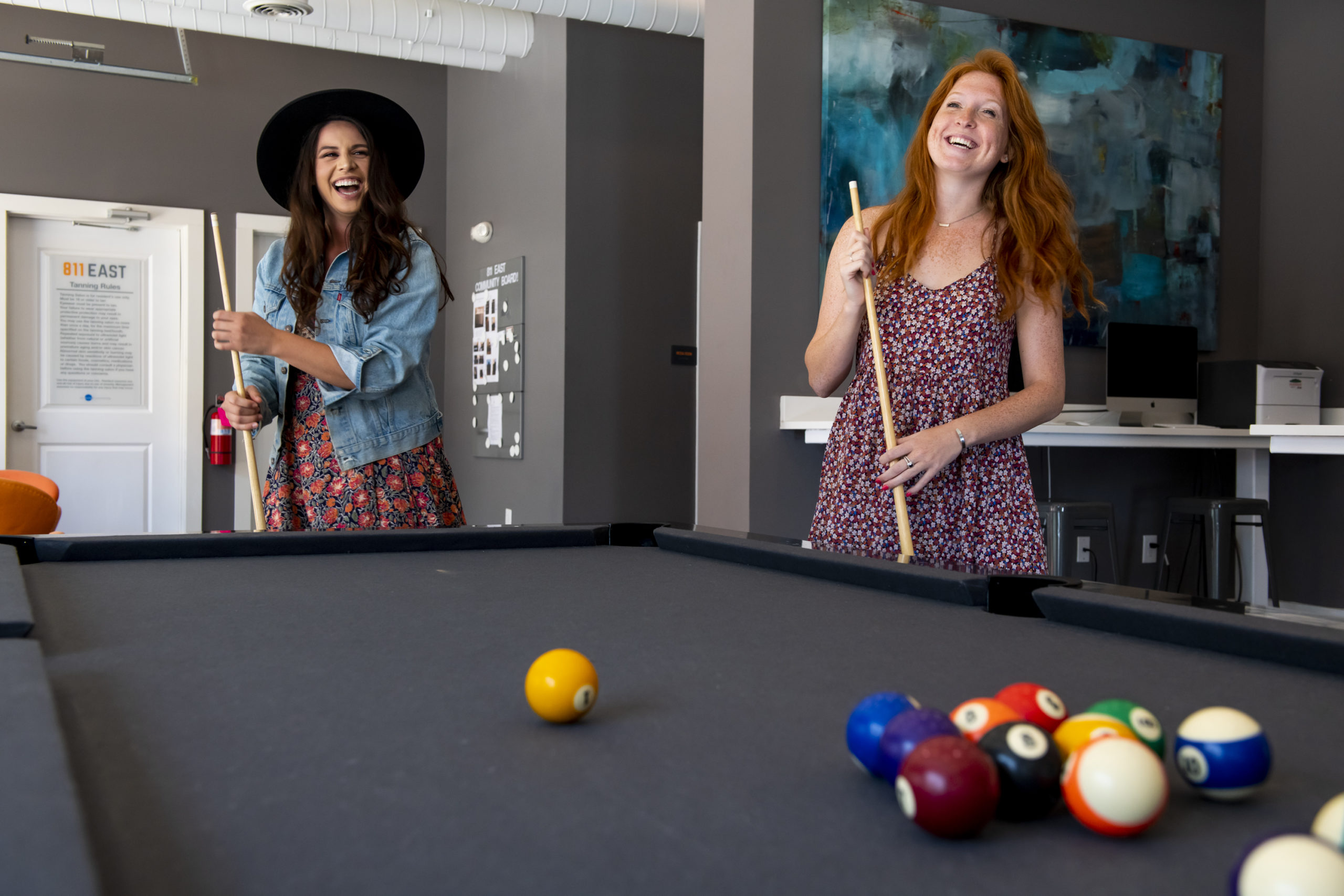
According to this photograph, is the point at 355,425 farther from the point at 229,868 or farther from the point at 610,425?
the point at 610,425

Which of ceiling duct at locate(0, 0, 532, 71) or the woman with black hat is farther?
ceiling duct at locate(0, 0, 532, 71)

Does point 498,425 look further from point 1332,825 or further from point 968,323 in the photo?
point 1332,825

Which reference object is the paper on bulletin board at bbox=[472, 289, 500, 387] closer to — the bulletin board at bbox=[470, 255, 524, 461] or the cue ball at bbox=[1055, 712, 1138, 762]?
the bulletin board at bbox=[470, 255, 524, 461]

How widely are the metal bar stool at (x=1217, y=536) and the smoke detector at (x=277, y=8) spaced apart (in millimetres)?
4157

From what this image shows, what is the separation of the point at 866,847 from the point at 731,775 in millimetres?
123

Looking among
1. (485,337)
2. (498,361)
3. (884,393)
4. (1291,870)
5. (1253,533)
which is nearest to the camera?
(1291,870)

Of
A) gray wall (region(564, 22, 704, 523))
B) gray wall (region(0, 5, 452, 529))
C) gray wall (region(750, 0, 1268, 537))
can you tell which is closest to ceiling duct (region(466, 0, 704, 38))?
gray wall (region(564, 22, 704, 523))

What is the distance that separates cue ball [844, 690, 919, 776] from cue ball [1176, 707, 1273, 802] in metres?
0.16

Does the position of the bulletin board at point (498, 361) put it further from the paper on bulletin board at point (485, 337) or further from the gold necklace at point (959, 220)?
the gold necklace at point (959, 220)

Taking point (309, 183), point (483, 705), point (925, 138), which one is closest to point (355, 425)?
point (309, 183)

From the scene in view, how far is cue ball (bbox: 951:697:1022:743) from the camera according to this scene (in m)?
0.67

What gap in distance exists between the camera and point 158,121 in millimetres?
5789

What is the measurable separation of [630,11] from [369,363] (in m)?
3.05

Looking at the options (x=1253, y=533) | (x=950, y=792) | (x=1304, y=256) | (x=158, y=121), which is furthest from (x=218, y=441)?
(x=950, y=792)
